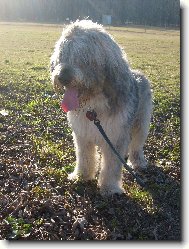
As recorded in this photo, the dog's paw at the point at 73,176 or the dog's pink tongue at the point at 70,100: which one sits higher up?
the dog's pink tongue at the point at 70,100

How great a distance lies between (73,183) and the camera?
4762mm

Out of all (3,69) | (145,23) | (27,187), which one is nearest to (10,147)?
(27,187)

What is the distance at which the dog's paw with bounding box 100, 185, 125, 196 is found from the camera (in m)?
4.60

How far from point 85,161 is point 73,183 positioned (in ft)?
0.97

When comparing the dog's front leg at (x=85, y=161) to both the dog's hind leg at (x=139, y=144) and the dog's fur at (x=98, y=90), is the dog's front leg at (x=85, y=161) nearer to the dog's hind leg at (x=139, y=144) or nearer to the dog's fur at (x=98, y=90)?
the dog's fur at (x=98, y=90)

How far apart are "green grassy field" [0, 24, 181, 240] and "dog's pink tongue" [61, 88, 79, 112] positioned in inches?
35.0

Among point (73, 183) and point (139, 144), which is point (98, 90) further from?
point (139, 144)

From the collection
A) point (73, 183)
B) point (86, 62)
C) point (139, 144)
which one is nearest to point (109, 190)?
point (73, 183)

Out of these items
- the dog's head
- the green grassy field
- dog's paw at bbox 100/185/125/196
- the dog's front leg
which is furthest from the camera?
the dog's front leg

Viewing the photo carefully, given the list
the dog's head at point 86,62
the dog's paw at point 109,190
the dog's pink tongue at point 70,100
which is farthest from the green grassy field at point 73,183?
the dog's pink tongue at point 70,100

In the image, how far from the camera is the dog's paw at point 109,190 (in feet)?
15.1

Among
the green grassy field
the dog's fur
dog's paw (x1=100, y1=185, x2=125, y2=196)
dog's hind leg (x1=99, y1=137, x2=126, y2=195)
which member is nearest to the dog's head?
the dog's fur

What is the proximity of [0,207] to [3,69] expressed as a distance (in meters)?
7.44

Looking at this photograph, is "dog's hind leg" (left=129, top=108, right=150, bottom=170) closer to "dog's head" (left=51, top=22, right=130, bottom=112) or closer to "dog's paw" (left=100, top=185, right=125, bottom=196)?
"dog's paw" (left=100, top=185, right=125, bottom=196)
